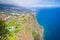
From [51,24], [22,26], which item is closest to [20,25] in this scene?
[22,26]

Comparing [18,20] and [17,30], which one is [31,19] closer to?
[18,20]

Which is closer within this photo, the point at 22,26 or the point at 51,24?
the point at 22,26

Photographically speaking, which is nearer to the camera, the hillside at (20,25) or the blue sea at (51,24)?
the hillside at (20,25)

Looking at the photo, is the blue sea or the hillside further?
the blue sea

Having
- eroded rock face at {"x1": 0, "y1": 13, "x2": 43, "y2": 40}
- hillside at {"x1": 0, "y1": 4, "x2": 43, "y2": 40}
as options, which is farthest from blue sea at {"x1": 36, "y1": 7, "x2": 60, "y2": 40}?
eroded rock face at {"x1": 0, "y1": 13, "x2": 43, "y2": 40}

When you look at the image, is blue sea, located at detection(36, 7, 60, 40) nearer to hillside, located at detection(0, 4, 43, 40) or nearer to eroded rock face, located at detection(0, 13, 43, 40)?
hillside, located at detection(0, 4, 43, 40)

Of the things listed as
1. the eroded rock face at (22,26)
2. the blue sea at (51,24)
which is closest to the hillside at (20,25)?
the eroded rock face at (22,26)

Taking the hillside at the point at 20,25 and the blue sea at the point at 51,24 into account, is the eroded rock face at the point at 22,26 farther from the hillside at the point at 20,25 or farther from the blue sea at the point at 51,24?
the blue sea at the point at 51,24

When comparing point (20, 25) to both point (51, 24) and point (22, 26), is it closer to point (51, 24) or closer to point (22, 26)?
point (22, 26)

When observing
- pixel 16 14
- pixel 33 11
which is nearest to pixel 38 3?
pixel 33 11
